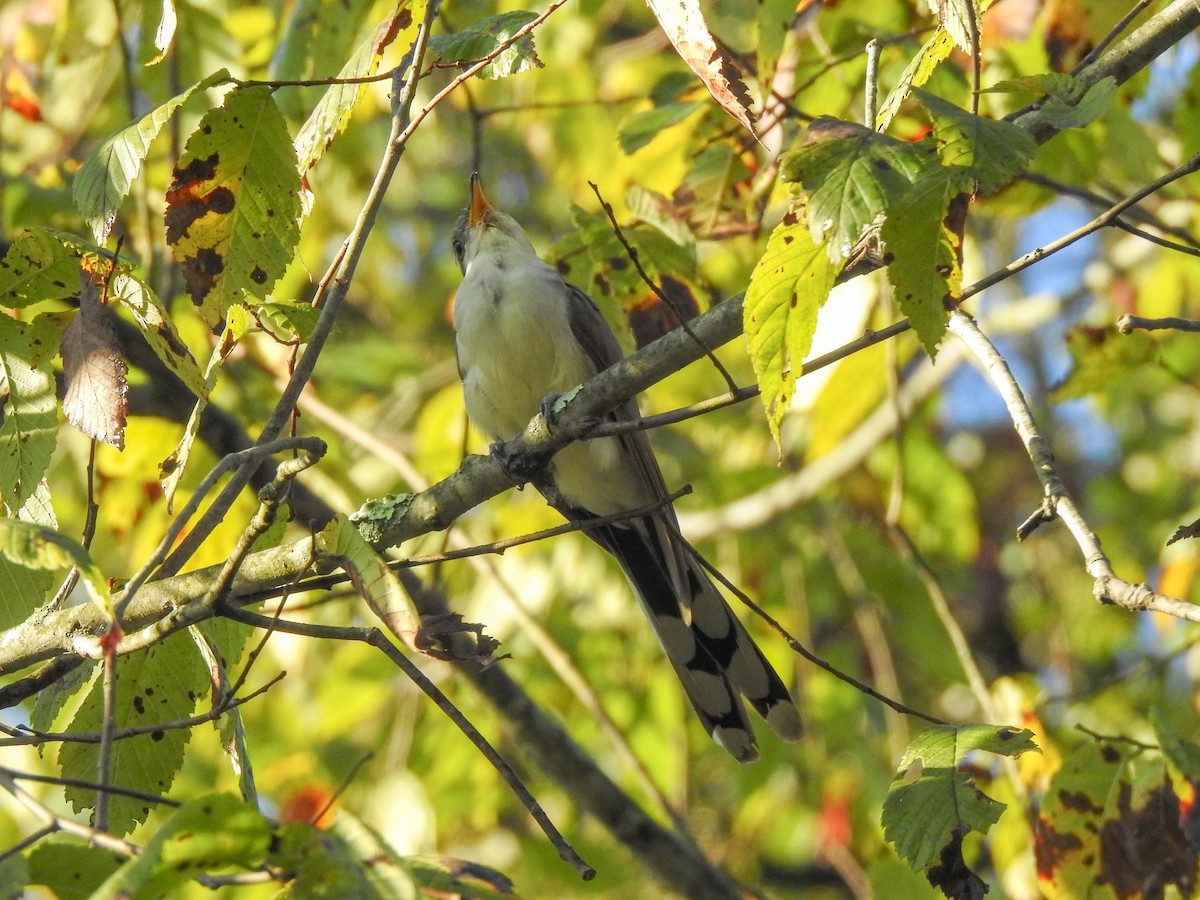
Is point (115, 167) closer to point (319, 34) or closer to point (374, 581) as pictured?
point (374, 581)

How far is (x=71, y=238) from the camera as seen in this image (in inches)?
85.9

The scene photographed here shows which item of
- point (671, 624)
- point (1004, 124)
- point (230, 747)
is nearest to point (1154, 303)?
point (671, 624)

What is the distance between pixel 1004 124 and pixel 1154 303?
448 cm

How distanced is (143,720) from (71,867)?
861 mm


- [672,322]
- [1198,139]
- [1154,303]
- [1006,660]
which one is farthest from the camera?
[1006,660]

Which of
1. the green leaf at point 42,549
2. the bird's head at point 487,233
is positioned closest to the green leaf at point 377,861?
the green leaf at point 42,549

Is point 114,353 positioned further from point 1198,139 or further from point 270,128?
point 1198,139

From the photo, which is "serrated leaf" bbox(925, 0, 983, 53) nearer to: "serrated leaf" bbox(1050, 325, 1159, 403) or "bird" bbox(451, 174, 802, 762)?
"serrated leaf" bbox(1050, 325, 1159, 403)

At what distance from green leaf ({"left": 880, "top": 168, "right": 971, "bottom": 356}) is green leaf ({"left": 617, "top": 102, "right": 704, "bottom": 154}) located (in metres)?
1.51

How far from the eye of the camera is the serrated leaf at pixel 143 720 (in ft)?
8.02

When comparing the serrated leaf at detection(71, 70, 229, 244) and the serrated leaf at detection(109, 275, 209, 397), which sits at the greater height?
the serrated leaf at detection(71, 70, 229, 244)

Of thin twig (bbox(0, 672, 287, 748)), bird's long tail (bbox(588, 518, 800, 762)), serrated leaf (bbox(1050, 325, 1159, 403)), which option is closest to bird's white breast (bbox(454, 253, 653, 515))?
bird's long tail (bbox(588, 518, 800, 762))

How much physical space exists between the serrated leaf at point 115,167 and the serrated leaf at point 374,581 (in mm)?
691

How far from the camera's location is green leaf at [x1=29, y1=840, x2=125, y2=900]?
1.69 meters
